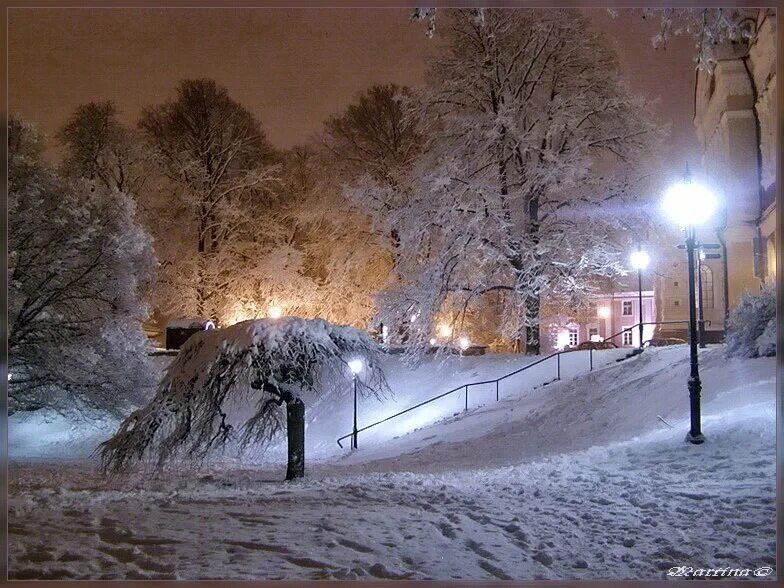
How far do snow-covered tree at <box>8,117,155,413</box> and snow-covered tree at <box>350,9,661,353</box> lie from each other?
9019 mm

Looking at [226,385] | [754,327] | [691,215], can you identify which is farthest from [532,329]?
[226,385]

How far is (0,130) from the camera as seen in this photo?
268 inches

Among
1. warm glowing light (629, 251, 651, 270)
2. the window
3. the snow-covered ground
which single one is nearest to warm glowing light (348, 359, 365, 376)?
the snow-covered ground

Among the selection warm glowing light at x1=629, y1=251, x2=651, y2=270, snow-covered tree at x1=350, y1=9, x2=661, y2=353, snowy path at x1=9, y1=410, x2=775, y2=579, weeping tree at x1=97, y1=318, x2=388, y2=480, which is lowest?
snowy path at x1=9, y1=410, x2=775, y2=579

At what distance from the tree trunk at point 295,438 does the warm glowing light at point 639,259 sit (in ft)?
43.3

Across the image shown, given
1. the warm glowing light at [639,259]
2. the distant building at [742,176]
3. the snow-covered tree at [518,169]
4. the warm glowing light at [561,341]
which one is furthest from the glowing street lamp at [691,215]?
the warm glowing light at [561,341]

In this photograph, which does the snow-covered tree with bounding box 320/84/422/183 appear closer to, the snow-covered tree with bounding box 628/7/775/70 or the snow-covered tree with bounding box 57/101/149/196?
the snow-covered tree with bounding box 57/101/149/196

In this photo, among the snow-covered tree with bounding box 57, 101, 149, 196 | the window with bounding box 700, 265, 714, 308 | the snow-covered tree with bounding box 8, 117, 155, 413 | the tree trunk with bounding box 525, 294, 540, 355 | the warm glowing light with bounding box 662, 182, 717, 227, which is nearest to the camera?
the warm glowing light with bounding box 662, 182, 717, 227

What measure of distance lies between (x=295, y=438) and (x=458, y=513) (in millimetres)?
4757

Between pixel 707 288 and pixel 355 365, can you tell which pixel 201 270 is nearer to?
pixel 355 365

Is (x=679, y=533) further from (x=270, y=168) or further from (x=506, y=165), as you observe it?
(x=270, y=168)

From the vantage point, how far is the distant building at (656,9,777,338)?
29.6m

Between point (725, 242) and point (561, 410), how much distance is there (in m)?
18.8

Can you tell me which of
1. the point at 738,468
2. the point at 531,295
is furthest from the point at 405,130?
the point at 738,468
